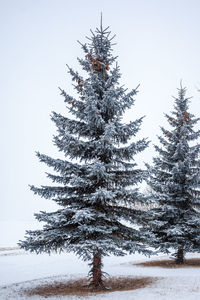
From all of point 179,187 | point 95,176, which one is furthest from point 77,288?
point 179,187

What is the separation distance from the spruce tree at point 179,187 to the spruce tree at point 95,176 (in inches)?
223

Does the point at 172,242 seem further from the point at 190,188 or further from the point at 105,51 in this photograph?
the point at 105,51

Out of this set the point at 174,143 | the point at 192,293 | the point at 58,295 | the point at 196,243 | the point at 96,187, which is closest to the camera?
the point at 192,293

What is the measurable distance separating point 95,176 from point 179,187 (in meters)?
8.78

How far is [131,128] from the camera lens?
13.4 meters

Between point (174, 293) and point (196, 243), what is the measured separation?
9260 millimetres

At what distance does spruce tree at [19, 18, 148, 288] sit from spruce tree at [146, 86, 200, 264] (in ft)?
18.6

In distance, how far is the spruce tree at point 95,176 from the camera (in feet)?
37.9

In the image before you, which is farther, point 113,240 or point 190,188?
point 190,188

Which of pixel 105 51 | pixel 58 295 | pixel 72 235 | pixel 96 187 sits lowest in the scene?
pixel 58 295

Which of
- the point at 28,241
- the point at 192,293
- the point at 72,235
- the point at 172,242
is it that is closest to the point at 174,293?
the point at 192,293

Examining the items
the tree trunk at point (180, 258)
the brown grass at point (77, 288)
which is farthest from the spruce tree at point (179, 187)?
the brown grass at point (77, 288)

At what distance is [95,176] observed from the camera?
12.7m

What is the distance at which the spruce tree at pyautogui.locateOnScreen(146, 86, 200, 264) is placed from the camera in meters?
18.3
